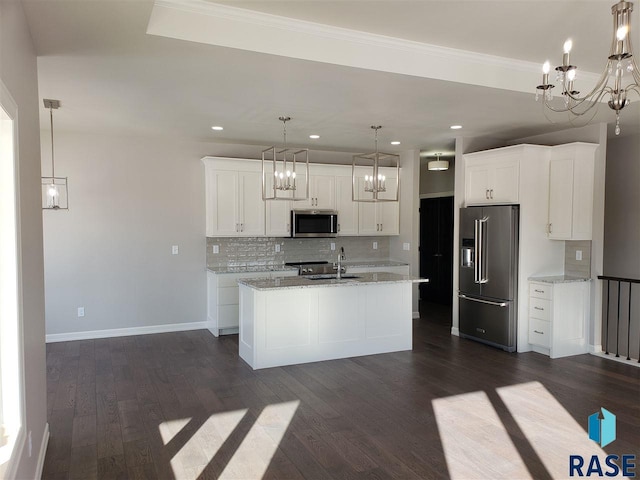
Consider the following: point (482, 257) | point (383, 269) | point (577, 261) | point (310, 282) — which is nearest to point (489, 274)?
point (482, 257)

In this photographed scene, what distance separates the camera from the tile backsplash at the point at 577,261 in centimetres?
563

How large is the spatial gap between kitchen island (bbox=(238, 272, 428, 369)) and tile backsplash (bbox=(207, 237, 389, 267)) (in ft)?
5.35

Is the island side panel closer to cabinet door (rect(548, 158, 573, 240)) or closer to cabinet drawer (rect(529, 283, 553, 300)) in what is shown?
cabinet drawer (rect(529, 283, 553, 300))

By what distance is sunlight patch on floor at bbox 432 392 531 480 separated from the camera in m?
2.90

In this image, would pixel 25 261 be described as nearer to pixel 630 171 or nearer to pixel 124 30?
pixel 124 30

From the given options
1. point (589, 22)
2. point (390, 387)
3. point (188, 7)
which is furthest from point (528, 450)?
point (188, 7)

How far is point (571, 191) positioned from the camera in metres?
5.51

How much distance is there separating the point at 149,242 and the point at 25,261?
3968 millimetres

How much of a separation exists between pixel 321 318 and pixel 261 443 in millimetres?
2014

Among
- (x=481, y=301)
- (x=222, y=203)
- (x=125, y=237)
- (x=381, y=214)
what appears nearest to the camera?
(x=481, y=301)

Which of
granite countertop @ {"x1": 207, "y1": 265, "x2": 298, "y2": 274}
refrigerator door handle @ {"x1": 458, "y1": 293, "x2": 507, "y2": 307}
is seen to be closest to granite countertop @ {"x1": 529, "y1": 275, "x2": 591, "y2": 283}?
refrigerator door handle @ {"x1": 458, "y1": 293, "x2": 507, "y2": 307}

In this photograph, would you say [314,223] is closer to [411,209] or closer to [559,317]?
[411,209]

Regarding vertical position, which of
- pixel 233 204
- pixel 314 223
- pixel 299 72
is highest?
pixel 299 72

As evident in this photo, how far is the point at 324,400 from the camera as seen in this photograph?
404cm
